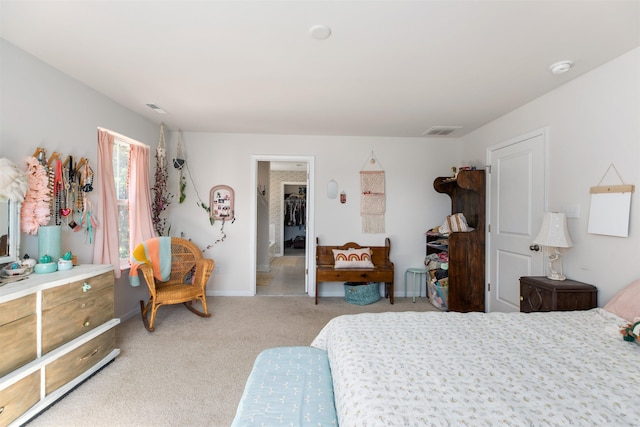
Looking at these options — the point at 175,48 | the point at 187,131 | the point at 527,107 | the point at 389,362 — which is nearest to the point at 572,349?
the point at 389,362

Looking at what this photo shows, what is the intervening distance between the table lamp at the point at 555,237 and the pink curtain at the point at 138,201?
4026 mm

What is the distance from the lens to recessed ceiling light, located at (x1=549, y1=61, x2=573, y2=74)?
2.08 m

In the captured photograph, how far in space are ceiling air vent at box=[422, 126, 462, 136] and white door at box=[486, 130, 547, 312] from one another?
55 centimetres

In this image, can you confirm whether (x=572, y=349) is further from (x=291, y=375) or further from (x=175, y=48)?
(x=175, y=48)

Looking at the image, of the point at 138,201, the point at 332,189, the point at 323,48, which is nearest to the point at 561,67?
the point at 323,48

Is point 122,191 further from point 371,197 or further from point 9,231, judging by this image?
point 371,197

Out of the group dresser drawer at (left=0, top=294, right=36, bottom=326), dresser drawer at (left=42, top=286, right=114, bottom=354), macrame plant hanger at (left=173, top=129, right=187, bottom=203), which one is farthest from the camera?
macrame plant hanger at (left=173, top=129, right=187, bottom=203)

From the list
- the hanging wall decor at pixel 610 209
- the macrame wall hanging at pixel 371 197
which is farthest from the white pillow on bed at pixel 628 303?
the macrame wall hanging at pixel 371 197

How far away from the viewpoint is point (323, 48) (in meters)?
1.92

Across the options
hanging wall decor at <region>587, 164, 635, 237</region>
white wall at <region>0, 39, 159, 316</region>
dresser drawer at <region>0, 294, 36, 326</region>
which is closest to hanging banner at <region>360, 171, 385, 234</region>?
hanging wall decor at <region>587, 164, 635, 237</region>

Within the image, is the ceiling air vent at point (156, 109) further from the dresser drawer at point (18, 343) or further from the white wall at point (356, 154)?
the dresser drawer at point (18, 343)

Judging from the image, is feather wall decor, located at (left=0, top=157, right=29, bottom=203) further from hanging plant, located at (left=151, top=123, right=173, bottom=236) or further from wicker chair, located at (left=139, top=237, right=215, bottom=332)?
hanging plant, located at (left=151, top=123, right=173, bottom=236)

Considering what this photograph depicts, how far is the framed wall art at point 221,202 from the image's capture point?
13.4ft

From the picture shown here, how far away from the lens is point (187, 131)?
13.3 feet
